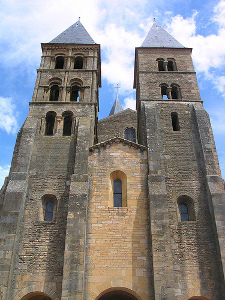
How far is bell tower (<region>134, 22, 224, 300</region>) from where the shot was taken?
11539 millimetres

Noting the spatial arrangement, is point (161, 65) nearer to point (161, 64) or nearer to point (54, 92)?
point (161, 64)

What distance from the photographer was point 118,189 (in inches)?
557

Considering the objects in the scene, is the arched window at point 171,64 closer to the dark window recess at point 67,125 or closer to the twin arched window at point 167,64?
the twin arched window at point 167,64

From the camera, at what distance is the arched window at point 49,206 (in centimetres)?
1352

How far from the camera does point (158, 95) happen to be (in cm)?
1791

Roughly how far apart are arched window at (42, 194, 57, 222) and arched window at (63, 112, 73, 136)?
4.71 m

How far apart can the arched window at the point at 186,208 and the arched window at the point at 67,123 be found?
766cm

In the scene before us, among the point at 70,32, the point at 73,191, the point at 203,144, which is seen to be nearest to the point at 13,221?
the point at 73,191

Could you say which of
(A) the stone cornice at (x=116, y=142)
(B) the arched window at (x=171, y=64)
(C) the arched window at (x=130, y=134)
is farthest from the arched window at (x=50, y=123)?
(B) the arched window at (x=171, y=64)

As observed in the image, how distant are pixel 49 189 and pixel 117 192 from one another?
10.8 ft

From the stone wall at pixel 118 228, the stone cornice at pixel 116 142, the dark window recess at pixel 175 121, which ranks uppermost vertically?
the dark window recess at pixel 175 121

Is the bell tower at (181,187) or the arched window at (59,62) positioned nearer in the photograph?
the bell tower at (181,187)

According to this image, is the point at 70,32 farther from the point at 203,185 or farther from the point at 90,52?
the point at 203,185

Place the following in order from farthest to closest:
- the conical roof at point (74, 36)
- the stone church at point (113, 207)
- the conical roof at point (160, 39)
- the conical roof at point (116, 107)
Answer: the conical roof at point (116, 107), the conical roof at point (160, 39), the conical roof at point (74, 36), the stone church at point (113, 207)
